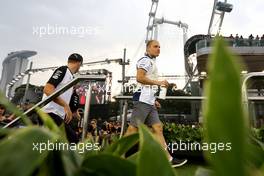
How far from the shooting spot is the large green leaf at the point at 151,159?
0.97 ft

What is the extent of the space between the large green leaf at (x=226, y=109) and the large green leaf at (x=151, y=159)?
0.28ft

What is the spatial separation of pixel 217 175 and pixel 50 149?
14 centimetres

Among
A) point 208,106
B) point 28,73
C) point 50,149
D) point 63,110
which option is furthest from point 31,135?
point 28,73

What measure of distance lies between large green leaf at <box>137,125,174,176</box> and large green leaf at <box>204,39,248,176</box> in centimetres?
8

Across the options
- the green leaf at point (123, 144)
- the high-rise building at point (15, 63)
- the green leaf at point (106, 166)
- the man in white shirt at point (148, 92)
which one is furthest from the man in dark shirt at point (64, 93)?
the high-rise building at point (15, 63)

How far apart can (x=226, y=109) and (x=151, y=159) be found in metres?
0.11

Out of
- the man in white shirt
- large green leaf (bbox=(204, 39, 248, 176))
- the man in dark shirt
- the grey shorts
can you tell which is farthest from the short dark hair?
large green leaf (bbox=(204, 39, 248, 176))

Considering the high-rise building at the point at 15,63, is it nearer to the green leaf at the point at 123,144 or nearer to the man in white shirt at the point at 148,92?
the man in white shirt at the point at 148,92

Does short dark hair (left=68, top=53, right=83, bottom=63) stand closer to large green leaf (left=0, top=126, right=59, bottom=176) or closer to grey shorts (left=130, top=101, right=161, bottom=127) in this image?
grey shorts (left=130, top=101, right=161, bottom=127)

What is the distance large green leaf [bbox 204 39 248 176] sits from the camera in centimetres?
21

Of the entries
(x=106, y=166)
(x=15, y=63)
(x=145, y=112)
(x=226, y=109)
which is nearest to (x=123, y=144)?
(x=106, y=166)

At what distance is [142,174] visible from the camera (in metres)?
0.29

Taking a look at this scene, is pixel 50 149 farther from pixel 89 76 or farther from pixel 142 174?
pixel 89 76

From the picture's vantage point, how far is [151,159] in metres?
0.30
